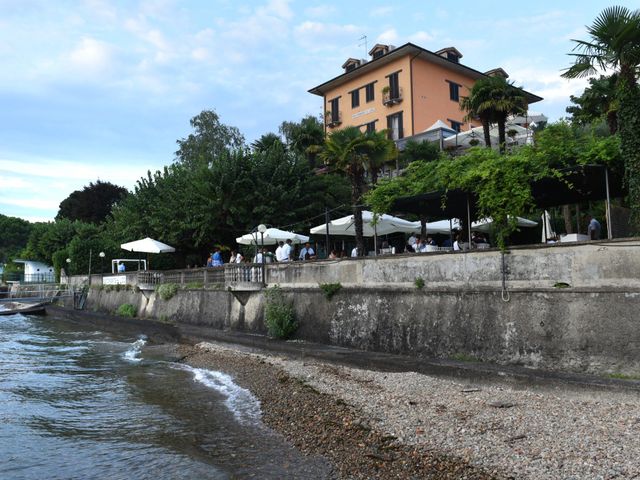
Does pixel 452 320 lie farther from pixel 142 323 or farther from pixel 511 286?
pixel 142 323

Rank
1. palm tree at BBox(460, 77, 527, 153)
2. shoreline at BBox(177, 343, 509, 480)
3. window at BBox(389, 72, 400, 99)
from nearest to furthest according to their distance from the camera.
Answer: shoreline at BBox(177, 343, 509, 480), palm tree at BBox(460, 77, 527, 153), window at BBox(389, 72, 400, 99)

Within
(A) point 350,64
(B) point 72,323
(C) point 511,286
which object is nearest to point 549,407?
(C) point 511,286

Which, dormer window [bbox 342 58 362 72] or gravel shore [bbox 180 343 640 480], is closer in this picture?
gravel shore [bbox 180 343 640 480]

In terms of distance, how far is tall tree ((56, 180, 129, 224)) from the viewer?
192ft

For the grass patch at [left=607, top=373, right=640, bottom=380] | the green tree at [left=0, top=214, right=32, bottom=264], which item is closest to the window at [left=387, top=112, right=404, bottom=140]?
the grass patch at [left=607, top=373, right=640, bottom=380]

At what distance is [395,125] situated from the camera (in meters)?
39.2

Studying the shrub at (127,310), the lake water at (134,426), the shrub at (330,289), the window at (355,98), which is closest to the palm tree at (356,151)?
the shrub at (330,289)

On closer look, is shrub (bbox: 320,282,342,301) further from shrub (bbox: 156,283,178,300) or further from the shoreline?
shrub (bbox: 156,283,178,300)

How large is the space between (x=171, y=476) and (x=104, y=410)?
466 cm

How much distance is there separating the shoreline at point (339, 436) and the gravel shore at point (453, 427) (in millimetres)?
16

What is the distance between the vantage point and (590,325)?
31.5ft

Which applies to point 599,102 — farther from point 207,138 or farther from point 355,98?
point 207,138

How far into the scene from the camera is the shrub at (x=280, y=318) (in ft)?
54.6

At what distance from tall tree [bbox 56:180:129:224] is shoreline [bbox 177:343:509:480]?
50.8 metres
